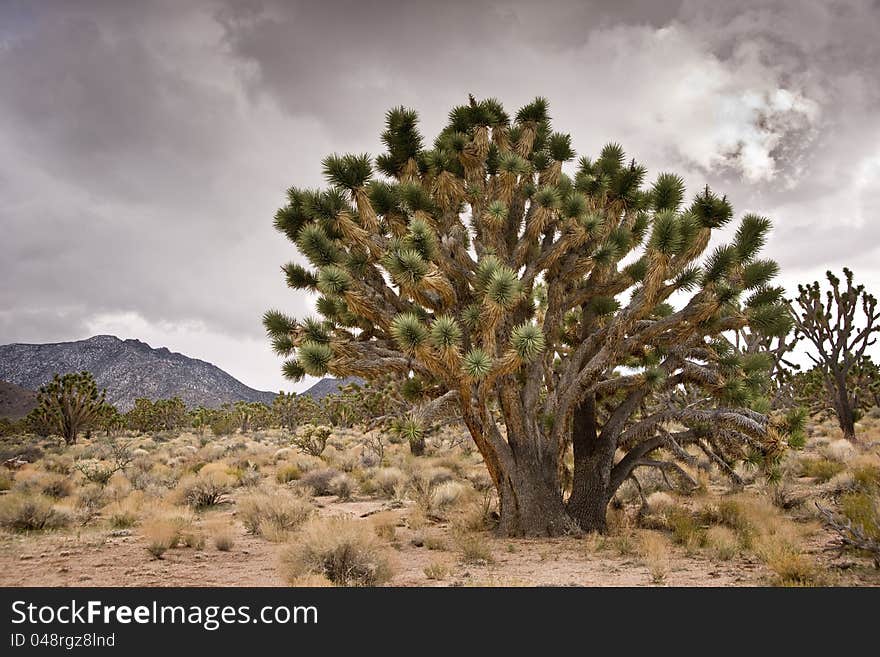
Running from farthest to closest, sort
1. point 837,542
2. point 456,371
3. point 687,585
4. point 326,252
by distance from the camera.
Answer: point 326,252
point 456,371
point 837,542
point 687,585

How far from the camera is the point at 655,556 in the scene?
666 cm

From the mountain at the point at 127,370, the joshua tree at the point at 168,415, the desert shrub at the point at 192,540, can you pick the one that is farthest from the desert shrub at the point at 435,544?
the mountain at the point at 127,370

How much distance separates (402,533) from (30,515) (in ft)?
21.7

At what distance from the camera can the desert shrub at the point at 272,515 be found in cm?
911

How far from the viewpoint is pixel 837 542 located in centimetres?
666

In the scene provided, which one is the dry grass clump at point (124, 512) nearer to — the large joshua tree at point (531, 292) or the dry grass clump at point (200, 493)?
the dry grass clump at point (200, 493)

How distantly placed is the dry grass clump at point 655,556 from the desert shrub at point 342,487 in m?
8.07

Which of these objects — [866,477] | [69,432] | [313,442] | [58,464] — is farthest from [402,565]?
[69,432]

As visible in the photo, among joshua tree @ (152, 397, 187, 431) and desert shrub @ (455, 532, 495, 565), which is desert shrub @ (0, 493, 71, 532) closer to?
desert shrub @ (455, 532, 495, 565)

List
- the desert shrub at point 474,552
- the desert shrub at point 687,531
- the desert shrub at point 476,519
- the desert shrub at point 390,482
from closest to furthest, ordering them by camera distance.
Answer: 1. the desert shrub at point 474,552
2. the desert shrub at point 687,531
3. the desert shrub at point 476,519
4. the desert shrub at point 390,482

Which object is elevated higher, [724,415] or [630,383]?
[630,383]
